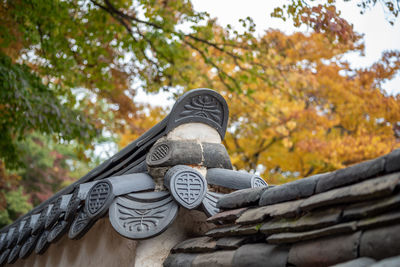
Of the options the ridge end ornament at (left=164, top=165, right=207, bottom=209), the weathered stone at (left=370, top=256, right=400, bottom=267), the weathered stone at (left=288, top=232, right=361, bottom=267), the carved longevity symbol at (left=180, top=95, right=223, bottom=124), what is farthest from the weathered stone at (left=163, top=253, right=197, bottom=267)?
the weathered stone at (left=370, top=256, right=400, bottom=267)

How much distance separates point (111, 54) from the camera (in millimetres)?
8453

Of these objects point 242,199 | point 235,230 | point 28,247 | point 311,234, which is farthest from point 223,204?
point 28,247

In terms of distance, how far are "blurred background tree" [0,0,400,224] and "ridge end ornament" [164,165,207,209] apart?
6.55ft

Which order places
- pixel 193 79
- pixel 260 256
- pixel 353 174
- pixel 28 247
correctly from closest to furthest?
1. pixel 353 174
2. pixel 260 256
3. pixel 28 247
4. pixel 193 79

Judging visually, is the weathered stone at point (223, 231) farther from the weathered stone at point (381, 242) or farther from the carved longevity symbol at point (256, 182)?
the weathered stone at point (381, 242)

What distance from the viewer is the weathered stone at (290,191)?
5.44 ft

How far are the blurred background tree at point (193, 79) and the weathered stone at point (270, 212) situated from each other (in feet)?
6.85

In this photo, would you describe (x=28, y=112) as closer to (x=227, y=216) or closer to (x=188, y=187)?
(x=188, y=187)

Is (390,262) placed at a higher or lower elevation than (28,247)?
lower

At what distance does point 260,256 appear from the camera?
1.71 metres

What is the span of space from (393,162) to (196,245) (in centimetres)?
114

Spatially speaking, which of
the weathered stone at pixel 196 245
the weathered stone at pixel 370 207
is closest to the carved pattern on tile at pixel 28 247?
the weathered stone at pixel 196 245

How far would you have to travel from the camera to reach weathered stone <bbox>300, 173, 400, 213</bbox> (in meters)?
1.26

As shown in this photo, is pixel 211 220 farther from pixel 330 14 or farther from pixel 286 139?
pixel 286 139
